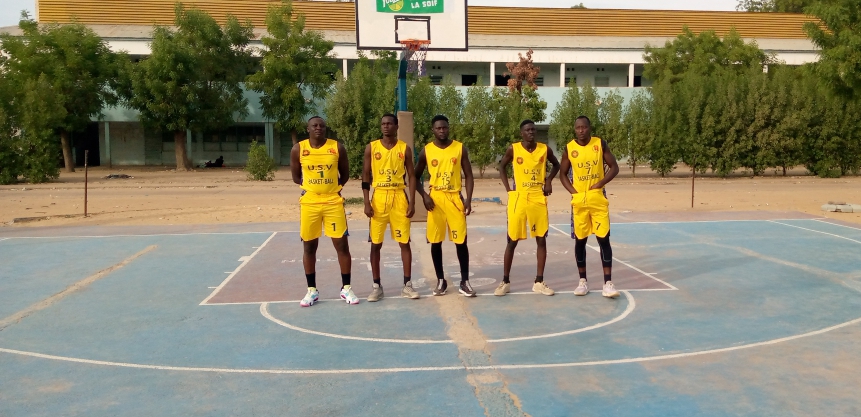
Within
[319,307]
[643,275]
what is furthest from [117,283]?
[643,275]

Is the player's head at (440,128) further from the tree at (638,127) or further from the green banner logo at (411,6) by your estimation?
the tree at (638,127)

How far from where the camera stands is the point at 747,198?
67.6 feet

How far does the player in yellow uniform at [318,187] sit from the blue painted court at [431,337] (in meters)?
0.73

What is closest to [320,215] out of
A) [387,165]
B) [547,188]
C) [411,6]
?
[387,165]

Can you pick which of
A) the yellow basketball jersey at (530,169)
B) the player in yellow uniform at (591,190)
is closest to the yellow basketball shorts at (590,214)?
the player in yellow uniform at (591,190)

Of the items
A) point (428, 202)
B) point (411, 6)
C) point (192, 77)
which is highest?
point (192, 77)

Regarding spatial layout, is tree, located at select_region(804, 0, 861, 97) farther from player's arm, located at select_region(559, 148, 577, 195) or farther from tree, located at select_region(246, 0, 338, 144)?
tree, located at select_region(246, 0, 338, 144)

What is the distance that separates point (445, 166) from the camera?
7703 millimetres

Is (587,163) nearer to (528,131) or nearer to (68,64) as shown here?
(528,131)

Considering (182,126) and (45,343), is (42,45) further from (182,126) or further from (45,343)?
(45,343)

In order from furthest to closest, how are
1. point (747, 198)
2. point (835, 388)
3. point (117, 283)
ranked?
point (747, 198)
point (117, 283)
point (835, 388)

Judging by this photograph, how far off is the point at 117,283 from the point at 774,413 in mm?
7678

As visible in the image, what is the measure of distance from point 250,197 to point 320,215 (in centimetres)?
1552

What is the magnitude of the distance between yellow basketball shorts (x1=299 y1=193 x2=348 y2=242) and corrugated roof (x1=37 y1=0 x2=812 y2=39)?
34.2m
